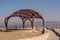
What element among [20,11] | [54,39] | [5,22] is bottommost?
[54,39]

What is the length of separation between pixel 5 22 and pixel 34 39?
1476 cm

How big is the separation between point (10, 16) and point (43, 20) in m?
6.21

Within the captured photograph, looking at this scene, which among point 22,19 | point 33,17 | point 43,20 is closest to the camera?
point 33,17

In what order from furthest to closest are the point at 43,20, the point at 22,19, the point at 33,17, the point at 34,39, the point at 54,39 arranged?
the point at 22,19, the point at 43,20, the point at 33,17, the point at 54,39, the point at 34,39

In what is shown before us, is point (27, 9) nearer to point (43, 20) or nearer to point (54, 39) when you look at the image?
point (43, 20)

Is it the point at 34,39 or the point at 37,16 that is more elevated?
the point at 37,16

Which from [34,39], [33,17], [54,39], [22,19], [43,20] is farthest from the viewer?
[22,19]

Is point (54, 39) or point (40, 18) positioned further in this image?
point (40, 18)

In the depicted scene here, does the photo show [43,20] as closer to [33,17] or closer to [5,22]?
[33,17]

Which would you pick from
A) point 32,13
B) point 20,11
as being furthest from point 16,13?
point 32,13

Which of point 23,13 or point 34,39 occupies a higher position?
point 23,13

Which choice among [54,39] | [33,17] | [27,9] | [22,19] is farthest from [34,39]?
[22,19]

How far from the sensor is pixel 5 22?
98.7 feet

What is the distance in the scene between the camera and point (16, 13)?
29797mm
